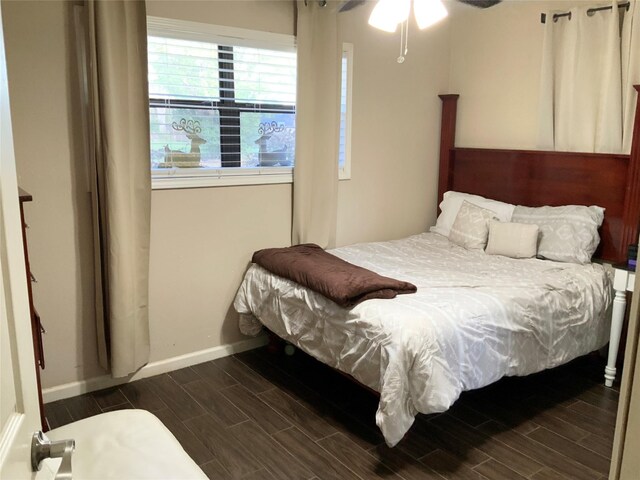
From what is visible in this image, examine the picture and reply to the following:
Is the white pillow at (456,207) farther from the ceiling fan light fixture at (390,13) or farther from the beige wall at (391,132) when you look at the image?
the ceiling fan light fixture at (390,13)

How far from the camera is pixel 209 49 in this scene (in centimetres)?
327

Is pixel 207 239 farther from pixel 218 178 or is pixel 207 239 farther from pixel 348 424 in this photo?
pixel 348 424

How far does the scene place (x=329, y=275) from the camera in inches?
110

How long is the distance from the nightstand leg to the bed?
0.10 meters

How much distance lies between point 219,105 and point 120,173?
0.84 metres

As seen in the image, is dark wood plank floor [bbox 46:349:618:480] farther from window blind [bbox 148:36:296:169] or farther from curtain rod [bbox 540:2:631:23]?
curtain rod [bbox 540:2:631:23]

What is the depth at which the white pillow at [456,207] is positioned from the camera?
12.6 feet

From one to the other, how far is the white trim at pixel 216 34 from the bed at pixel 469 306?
1.39 m

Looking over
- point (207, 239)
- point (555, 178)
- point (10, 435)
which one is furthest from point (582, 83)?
point (10, 435)

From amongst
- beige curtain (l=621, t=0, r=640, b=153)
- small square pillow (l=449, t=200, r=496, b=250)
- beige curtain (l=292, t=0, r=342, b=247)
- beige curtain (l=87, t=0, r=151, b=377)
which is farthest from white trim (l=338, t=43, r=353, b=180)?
beige curtain (l=621, t=0, r=640, b=153)

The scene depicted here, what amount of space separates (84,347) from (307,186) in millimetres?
1669

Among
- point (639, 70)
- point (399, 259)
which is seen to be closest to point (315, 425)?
point (399, 259)

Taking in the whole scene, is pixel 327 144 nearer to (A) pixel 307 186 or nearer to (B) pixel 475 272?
(A) pixel 307 186

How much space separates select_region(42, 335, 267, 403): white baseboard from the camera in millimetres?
2988
